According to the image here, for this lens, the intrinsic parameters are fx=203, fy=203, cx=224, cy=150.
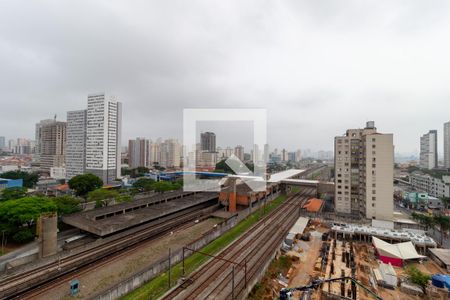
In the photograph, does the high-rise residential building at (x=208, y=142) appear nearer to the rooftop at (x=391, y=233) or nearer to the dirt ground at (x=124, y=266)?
the dirt ground at (x=124, y=266)

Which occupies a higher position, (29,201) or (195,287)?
(29,201)

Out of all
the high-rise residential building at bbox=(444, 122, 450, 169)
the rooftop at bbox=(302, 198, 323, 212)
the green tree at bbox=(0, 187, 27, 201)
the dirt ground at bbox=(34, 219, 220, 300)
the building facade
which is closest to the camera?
the dirt ground at bbox=(34, 219, 220, 300)

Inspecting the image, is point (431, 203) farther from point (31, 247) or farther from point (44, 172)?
point (44, 172)

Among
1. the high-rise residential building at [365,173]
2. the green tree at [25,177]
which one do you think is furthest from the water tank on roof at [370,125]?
the green tree at [25,177]

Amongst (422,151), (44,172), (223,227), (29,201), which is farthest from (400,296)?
(422,151)

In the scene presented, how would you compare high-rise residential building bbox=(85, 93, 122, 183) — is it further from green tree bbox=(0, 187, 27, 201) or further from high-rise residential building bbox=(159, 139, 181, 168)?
high-rise residential building bbox=(159, 139, 181, 168)

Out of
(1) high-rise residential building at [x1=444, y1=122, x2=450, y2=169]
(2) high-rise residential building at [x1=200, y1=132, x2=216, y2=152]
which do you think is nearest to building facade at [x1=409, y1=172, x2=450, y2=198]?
(1) high-rise residential building at [x1=444, y1=122, x2=450, y2=169]

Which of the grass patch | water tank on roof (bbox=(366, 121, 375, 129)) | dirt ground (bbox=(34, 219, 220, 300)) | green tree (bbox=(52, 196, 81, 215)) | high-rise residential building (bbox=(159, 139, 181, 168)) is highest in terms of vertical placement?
water tank on roof (bbox=(366, 121, 375, 129))

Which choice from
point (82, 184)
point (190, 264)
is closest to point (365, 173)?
point (190, 264)
